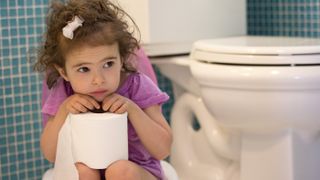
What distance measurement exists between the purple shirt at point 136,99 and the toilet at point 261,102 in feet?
0.85

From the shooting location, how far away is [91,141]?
1.13m

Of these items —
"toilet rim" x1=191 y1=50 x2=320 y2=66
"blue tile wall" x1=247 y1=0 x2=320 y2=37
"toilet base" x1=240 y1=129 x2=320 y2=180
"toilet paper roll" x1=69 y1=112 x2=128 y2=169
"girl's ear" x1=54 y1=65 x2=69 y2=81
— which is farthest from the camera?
"blue tile wall" x1=247 y1=0 x2=320 y2=37

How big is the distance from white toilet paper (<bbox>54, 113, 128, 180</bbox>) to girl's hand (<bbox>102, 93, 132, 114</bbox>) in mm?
27

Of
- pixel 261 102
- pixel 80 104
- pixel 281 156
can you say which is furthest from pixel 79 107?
pixel 281 156

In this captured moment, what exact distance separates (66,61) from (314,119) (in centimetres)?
64

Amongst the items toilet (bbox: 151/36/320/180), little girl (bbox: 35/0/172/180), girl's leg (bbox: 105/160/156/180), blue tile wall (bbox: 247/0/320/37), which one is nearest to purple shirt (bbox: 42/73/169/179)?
little girl (bbox: 35/0/172/180)

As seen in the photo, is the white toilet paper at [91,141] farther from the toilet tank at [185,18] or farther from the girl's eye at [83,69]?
the toilet tank at [185,18]

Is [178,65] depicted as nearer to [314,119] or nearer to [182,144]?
[182,144]

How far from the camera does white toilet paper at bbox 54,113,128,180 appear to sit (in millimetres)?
1123

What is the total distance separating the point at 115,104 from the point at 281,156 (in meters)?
0.57

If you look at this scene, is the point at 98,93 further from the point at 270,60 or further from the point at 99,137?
the point at 270,60

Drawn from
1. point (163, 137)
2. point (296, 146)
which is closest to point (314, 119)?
point (296, 146)

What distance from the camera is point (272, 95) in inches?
56.8

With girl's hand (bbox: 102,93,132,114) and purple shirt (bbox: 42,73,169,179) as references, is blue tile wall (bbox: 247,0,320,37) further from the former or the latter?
girl's hand (bbox: 102,93,132,114)
